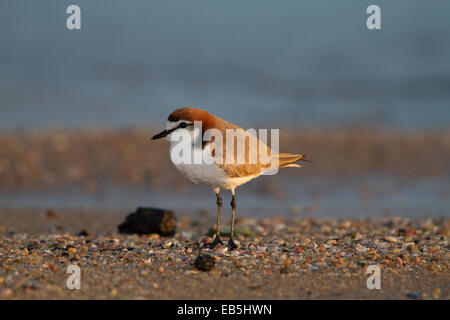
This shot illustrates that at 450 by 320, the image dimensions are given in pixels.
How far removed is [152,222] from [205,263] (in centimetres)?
303

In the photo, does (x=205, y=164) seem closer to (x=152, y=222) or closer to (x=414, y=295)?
(x=152, y=222)

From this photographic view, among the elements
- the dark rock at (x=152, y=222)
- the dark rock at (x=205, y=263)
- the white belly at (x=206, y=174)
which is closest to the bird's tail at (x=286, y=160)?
the white belly at (x=206, y=174)

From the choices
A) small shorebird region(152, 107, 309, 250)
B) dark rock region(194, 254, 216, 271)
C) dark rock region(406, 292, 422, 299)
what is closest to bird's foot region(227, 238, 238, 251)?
small shorebird region(152, 107, 309, 250)

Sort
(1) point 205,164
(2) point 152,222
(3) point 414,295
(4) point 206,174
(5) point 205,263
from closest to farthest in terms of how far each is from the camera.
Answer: (3) point 414,295
(5) point 205,263
(1) point 205,164
(4) point 206,174
(2) point 152,222

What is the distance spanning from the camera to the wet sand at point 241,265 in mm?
6043

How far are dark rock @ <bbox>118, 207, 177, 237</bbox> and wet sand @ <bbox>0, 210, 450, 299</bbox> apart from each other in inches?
6.3

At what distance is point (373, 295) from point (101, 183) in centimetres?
1103

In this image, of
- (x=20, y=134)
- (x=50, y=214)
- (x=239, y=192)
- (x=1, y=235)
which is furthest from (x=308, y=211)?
(x=20, y=134)

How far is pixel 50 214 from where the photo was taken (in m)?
12.0

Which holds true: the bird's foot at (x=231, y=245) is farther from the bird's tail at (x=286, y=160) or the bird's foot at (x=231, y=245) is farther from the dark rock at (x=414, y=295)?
the dark rock at (x=414, y=295)

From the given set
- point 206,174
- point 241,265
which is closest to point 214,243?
point 241,265

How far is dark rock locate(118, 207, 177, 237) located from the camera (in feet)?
31.4

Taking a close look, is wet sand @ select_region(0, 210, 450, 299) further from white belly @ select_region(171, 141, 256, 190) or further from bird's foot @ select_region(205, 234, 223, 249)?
white belly @ select_region(171, 141, 256, 190)

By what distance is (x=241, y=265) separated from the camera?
707 centimetres
